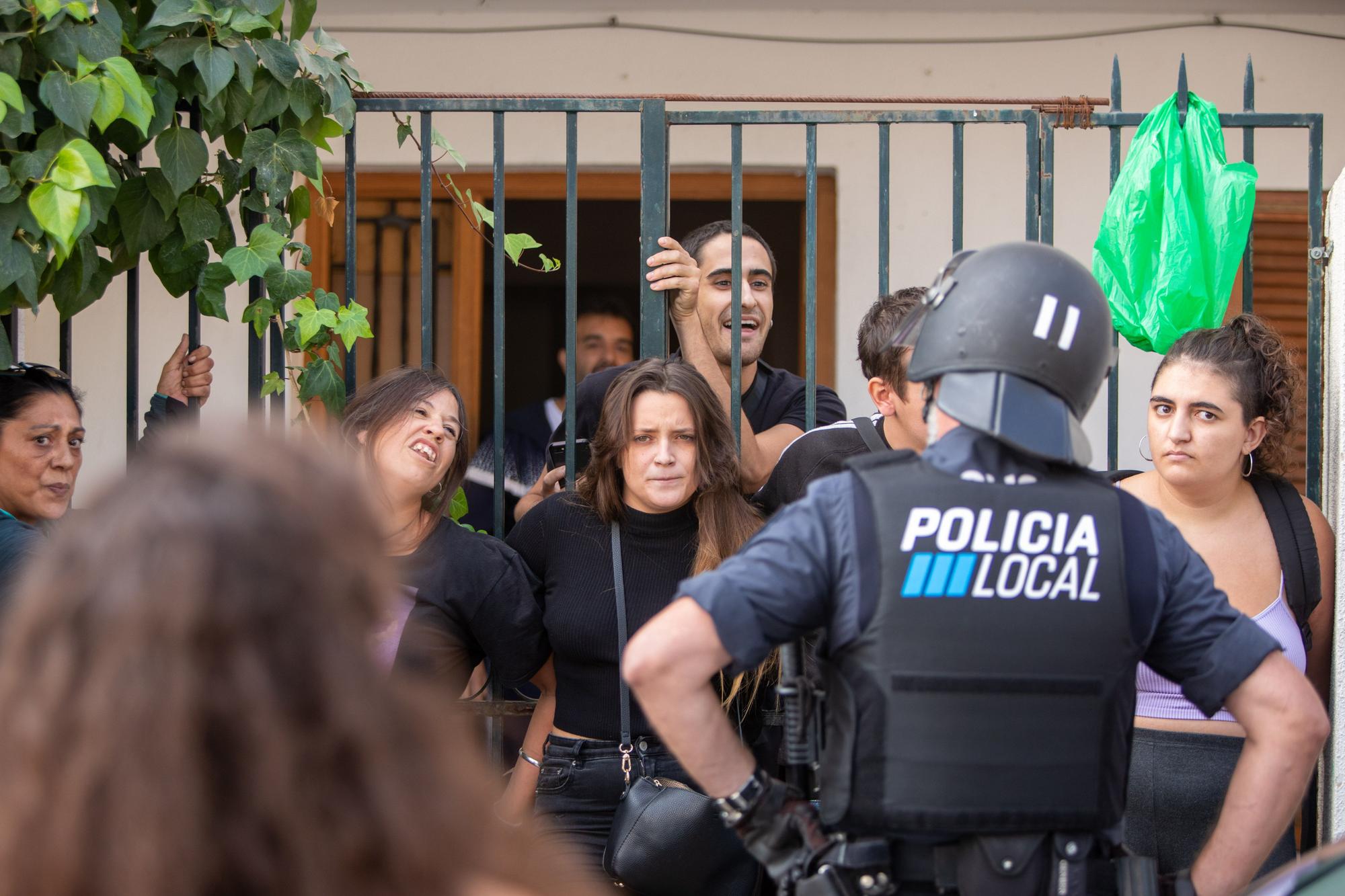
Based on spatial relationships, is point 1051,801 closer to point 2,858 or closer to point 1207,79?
point 2,858

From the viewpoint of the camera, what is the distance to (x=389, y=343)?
5375 millimetres

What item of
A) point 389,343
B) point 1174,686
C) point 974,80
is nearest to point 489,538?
point 1174,686

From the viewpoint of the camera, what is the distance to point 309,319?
2.98m

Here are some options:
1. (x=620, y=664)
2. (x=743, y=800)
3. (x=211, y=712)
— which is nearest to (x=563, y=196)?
(x=620, y=664)

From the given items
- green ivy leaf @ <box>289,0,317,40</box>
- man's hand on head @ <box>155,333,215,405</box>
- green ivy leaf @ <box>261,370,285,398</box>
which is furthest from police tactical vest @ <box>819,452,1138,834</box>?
man's hand on head @ <box>155,333,215,405</box>

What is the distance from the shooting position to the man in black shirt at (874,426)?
2729 millimetres

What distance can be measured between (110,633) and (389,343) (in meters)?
4.56

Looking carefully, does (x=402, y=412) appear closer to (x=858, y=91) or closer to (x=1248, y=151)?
(x=1248, y=151)

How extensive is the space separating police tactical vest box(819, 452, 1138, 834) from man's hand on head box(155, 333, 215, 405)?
1973 millimetres

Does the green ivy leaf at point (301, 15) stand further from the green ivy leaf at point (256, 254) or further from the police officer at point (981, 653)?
the police officer at point (981, 653)

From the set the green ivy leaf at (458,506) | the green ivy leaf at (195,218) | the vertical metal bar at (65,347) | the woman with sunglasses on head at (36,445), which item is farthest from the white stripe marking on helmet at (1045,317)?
the vertical metal bar at (65,347)

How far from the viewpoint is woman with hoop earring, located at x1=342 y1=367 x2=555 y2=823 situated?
281 centimetres

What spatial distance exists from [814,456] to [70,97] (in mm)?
1731

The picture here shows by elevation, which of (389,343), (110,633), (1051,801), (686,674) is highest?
(389,343)
